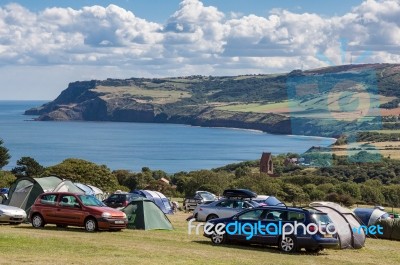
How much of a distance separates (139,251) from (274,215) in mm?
3962

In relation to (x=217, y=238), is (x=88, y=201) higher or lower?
higher

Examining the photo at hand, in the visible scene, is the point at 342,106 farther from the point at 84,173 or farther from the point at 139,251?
the point at 139,251

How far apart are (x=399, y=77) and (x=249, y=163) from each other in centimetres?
8725

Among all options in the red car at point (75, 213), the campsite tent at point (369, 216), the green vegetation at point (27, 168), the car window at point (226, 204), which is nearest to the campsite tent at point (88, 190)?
the car window at point (226, 204)

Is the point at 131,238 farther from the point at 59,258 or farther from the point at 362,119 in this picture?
the point at 362,119

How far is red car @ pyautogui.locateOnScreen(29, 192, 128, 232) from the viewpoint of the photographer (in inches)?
860

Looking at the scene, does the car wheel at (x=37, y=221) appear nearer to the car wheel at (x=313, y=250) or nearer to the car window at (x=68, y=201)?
the car window at (x=68, y=201)

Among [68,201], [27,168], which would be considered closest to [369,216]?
[68,201]

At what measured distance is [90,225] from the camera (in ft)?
71.8

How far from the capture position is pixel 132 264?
582 inches

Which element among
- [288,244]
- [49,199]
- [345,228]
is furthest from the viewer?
[49,199]

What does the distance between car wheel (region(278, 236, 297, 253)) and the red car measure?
5952mm

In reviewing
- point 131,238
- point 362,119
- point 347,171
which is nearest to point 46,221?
point 131,238

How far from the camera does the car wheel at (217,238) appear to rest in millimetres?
19625
